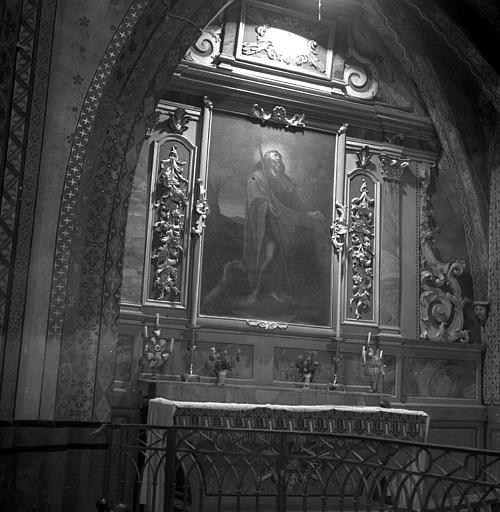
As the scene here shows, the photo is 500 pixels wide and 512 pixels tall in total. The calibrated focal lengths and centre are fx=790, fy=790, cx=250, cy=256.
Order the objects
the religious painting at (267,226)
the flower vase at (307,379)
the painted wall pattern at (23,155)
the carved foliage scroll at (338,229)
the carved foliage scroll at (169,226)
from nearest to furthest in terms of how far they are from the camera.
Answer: the painted wall pattern at (23,155), the carved foliage scroll at (169,226), the flower vase at (307,379), the religious painting at (267,226), the carved foliage scroll at (338,229)

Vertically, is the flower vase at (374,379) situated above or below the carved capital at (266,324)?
below

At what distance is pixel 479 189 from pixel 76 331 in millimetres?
6428

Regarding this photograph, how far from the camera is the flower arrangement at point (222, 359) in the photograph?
9.35 m

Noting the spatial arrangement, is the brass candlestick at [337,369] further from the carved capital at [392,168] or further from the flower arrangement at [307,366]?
the carved capital at [392,168]

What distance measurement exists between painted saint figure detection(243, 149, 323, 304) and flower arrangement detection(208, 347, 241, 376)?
733 millimetres

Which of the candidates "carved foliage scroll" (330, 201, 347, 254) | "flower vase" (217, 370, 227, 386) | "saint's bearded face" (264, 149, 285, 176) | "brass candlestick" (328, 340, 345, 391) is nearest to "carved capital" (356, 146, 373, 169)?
"carved foliage scroll" (330, 201, 347, 254)

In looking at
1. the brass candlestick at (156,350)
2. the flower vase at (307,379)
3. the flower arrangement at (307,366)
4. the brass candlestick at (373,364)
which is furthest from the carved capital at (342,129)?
the brass candlestick at (156,350)

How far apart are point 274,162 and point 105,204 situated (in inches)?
121

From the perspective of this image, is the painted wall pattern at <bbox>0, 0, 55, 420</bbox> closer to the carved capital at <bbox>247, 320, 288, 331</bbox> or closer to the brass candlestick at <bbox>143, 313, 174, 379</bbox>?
the brass candlestick at <bbox>143, 313, 174, 379</bbox>

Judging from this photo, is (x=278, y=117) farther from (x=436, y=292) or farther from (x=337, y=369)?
(x=337, y=369)

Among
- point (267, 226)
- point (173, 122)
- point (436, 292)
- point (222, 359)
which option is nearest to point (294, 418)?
point (222, 359)

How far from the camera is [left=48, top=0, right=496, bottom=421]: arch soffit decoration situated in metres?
7.65

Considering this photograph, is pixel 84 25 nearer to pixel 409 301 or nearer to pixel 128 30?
pixel 128 30

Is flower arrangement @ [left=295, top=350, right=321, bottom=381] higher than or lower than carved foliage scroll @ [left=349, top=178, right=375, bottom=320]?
lower
